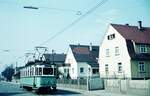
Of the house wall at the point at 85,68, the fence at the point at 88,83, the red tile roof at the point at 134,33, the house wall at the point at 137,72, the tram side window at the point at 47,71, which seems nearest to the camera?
the tram side window at the point at 47,71

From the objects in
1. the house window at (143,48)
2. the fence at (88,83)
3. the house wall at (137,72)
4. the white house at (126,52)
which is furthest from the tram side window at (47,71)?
the house window at (143,48)

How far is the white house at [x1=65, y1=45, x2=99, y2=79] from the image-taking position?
61281 millimetres

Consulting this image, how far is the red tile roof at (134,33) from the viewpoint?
45.4 meters

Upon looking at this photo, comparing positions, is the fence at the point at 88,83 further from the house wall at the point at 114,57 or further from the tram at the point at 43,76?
the house wall at the point at 114,57

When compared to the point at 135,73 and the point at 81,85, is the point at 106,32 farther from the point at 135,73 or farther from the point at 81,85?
the point at 81,85

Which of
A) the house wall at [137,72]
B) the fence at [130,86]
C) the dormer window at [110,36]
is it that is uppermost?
the dormer window at [110,36]

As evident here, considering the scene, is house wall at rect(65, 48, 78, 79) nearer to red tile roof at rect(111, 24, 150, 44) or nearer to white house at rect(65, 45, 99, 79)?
white house at rect(65, 45, 99, 79)

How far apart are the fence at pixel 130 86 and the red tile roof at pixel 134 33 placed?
44.2 feet

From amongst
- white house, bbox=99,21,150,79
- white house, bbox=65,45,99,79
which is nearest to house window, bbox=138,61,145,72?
white house, bbox=99,21,150,79

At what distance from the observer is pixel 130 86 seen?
27.6 metres

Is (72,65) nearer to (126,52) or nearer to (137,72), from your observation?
(126,52)

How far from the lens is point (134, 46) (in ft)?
145

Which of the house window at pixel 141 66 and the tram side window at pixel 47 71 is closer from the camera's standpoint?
the tram side window at pixel 47 71

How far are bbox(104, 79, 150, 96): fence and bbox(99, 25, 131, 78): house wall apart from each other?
10588 mm
